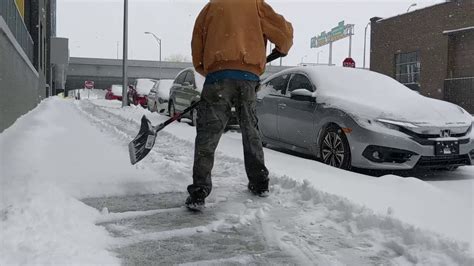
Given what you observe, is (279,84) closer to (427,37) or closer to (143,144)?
(143,144)

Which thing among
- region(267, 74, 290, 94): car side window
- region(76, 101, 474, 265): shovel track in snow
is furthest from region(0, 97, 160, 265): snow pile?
region(267, 74, 290, 94): car side window

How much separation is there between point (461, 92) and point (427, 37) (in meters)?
3.92

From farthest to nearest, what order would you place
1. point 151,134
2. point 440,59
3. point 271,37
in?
point 440,59
point 151,134
point 271,37

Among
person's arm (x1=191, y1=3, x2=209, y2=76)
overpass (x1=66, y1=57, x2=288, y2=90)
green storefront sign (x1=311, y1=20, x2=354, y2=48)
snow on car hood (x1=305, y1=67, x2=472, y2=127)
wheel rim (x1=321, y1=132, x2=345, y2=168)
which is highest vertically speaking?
green storefront sign (x1=311, y1=20, x2=354, y2=48)

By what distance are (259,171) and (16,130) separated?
5180mm

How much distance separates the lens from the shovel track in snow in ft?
8.89

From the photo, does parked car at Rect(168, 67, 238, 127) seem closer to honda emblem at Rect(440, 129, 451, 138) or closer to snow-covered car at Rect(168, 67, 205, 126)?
snow-covered car at Rect(168, 67, 205, 126)

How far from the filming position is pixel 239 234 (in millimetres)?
3131

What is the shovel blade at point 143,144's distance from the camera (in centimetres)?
444

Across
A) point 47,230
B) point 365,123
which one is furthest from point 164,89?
point 47,230

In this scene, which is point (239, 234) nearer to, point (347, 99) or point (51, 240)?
point (51, 240)

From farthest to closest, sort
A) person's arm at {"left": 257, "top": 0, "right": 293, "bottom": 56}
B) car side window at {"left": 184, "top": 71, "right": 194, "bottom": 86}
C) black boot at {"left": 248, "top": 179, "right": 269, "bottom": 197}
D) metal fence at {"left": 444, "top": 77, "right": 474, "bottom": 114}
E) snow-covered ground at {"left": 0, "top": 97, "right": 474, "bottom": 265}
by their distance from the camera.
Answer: metal fence at {"left": 444, "top": 77, "right": 474, "bottom": 114}, car side window at {"left": 184, "top": 71, "right": 194, "bottom": 86}, black boot at {"left": 248, "top": 179, "right": 269, "bottom": 197}, person's arm at {"left": 257, "top": 0, "right": 293, "bottom": 56}, snow-covered ground at {"left": 0, "top": 97, "right": 474, "bottom": 265}

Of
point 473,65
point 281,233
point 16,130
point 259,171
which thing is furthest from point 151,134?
point 473,65

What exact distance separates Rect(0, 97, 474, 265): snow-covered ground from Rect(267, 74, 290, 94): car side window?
2378mm
